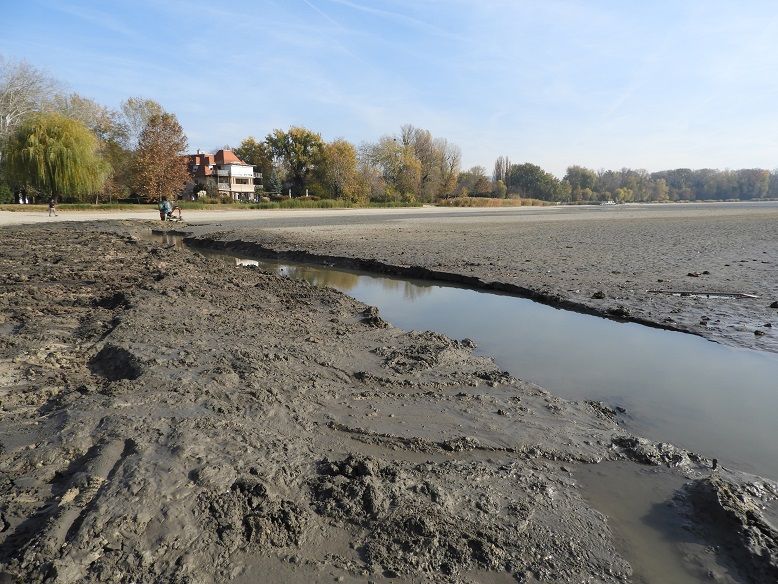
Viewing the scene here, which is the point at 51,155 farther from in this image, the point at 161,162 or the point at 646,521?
the point at 646,521

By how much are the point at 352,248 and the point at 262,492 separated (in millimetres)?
15467

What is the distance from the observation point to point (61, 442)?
3502mm

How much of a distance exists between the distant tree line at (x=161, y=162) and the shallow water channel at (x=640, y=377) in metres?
42.6

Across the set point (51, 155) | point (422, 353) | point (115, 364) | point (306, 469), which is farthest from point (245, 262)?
point (51, 155)

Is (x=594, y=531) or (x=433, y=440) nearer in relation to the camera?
(x=594, y=531)

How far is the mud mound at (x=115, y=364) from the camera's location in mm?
4969

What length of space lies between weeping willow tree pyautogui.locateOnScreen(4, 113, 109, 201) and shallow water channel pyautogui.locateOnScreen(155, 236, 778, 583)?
41.4 metres

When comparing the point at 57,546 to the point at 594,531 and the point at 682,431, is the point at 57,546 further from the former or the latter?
the point at 682,431

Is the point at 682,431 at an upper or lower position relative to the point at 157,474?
lower

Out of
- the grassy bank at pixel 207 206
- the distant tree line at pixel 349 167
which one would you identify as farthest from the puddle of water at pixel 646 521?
the distant tree line at pixel 349 167

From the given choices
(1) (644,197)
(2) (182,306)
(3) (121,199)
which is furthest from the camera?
(1) (644,197)

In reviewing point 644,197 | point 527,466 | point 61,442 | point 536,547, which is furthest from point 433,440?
point 644,197

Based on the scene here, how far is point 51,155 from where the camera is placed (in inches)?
1580

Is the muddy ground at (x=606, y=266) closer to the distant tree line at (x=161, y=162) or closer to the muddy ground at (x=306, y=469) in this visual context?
the muddy ground at (x=306, y=469)
